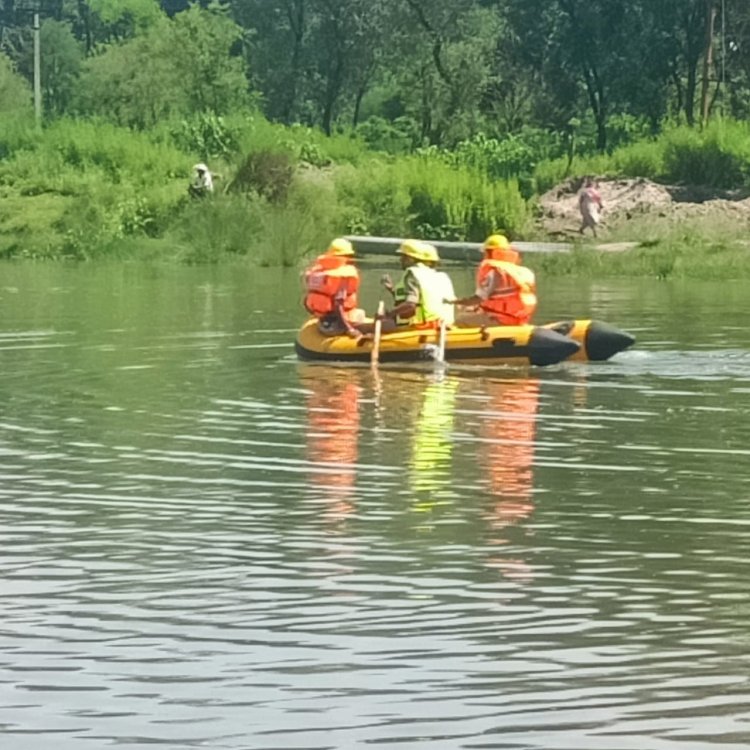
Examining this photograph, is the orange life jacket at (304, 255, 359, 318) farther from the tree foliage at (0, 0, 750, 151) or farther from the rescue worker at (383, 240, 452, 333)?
the tree foliage at (0, 0, 750, 151)

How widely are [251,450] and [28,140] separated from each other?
41226mm

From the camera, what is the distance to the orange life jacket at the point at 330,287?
67.2 feet

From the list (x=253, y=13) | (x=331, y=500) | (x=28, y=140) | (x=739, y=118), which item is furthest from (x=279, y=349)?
(x=253, y=13)

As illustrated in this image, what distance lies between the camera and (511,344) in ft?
64.1

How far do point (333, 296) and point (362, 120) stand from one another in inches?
2454

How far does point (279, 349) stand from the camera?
22156 mm

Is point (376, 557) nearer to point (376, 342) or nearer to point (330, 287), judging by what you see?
point (376, 342)

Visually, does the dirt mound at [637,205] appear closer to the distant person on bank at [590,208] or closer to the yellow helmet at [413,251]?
the distant person on bank at [590,208]

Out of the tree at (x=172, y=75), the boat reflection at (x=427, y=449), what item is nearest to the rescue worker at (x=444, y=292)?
the boat reflection at (x=427, y=449)

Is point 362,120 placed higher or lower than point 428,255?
higher

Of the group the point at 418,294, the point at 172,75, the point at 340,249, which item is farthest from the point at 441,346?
the point at 172,75

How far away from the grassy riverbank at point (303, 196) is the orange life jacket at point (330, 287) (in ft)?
55.1

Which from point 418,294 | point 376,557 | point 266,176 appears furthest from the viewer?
point 266,176

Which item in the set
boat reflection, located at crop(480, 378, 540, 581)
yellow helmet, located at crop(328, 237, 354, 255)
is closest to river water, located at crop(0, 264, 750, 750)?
boat reflection, located at crop(480, 378, 540, 581)
